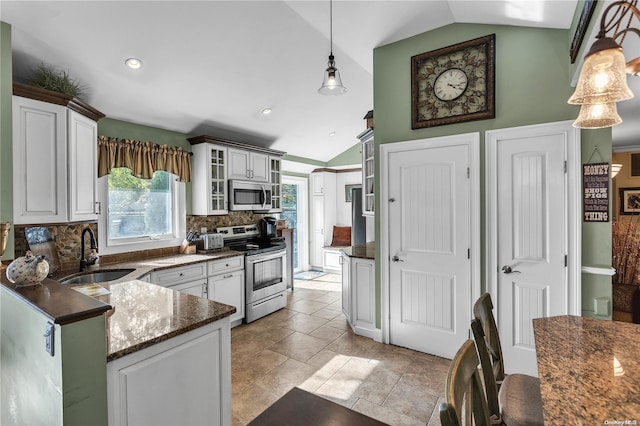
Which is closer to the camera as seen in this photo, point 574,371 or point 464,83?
point 574,371

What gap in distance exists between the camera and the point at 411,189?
3.09 m

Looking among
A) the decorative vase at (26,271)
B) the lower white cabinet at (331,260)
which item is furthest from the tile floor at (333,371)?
the lower white cabinet at (331,260)

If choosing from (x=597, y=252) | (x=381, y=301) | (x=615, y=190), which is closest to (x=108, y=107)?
(x=381, y=301)

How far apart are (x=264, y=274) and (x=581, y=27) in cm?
380

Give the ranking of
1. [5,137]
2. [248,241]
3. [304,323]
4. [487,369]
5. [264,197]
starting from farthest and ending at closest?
[248,241]
[264,197]
[304,323]
[5,137]
[487,369]

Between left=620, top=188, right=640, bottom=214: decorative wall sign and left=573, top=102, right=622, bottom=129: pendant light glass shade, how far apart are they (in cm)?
451

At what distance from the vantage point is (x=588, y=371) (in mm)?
1109

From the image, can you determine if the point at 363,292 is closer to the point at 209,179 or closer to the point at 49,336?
the point at 209,179

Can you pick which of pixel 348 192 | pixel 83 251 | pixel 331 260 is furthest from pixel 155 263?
pixel 348 192

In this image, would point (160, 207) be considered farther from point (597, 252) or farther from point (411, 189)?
point (597, 252)

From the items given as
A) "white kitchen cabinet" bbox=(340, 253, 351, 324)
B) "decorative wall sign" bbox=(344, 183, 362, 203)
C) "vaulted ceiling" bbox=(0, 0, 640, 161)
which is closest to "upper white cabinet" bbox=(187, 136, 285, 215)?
"vaulted ceiling" bbox=(0, 0, 640, 161)

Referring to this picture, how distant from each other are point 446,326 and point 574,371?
193 centimetres

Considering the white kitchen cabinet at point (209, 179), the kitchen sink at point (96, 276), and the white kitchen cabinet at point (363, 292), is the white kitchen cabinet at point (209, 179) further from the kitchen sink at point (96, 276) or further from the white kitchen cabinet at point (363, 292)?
the white kitchen cabinet at point (363, 292)

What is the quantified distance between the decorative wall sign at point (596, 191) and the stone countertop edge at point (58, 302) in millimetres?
3036
